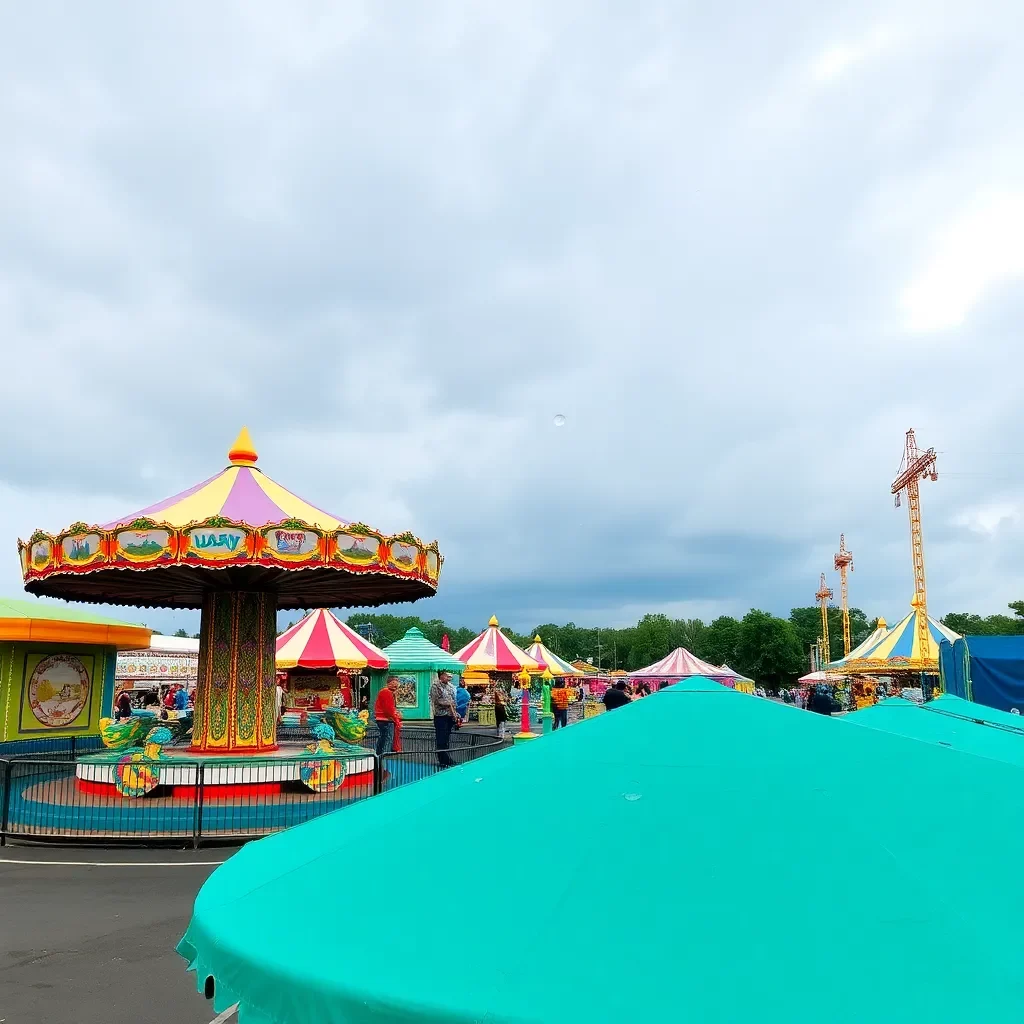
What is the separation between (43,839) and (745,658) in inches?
3238

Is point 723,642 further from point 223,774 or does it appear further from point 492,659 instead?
point 223,774

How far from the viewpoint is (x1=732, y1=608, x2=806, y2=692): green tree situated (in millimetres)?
82312

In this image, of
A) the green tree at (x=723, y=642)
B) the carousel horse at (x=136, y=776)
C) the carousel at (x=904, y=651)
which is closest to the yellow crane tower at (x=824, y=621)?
the green tree at (x=723, y=642)

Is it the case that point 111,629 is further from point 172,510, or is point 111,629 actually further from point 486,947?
point 486,947

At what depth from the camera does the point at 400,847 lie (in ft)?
7.06

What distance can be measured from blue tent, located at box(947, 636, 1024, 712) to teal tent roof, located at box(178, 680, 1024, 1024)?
48.3 feet

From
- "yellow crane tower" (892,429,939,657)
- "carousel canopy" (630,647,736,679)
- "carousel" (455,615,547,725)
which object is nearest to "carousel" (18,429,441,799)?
"carousel" (455,615,547,725)

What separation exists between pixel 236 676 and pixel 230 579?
156cm

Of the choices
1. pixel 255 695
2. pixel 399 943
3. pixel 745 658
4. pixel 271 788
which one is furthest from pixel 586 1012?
pixel 745 658

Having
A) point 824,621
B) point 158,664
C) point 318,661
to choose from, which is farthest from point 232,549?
point 824,621

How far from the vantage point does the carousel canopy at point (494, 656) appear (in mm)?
37562

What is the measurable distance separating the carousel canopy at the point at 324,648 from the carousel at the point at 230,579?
515 inches

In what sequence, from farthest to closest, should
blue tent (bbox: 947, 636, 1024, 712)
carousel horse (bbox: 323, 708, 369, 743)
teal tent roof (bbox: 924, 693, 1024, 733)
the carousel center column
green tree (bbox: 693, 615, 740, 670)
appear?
green tree (bbox: 693, 615, 740, 670) → blue tent (bbox: 947, 636, 1024, 712) → carousel horse (bbox: 323, 708, 369, 743) → the carousel center column → teal tent roof (bbox: 924, 693, 1024, 733)

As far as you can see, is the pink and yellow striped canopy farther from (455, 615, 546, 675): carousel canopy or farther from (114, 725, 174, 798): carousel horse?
(455, 615, 546, 675): carousel canopy
